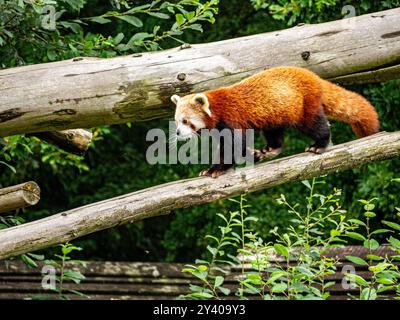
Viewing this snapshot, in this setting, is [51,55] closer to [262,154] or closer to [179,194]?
[262,154]

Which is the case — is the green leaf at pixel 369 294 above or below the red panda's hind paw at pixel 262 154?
below

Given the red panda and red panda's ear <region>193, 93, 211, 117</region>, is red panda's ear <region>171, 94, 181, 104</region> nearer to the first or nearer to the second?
the red panda

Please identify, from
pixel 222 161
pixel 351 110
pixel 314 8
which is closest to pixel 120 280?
pixel 222 161

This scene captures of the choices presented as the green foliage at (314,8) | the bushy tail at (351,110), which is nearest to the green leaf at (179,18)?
the bushy tail at (351,110)

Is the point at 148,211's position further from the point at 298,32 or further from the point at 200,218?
the point at 200,218

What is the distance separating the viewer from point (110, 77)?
4906 millimetres

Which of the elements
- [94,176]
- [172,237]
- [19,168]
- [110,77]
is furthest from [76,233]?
[94,176]

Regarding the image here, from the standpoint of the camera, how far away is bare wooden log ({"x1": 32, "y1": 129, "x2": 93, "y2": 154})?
5340 mm

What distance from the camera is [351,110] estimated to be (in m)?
5.22

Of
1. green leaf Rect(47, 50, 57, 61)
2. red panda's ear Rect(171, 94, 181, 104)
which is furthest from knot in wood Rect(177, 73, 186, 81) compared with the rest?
green leaf Rect(47, 50, 57, 61)

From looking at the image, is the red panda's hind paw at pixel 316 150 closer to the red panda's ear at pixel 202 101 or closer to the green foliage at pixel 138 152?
the red panda's ear at pixel 202 101

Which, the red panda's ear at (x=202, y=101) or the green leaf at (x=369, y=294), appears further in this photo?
the red panda's ear at (x=202, y=101)

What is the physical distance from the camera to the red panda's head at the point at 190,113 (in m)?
4.84

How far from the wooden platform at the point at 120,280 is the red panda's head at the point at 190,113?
90.0 inches
